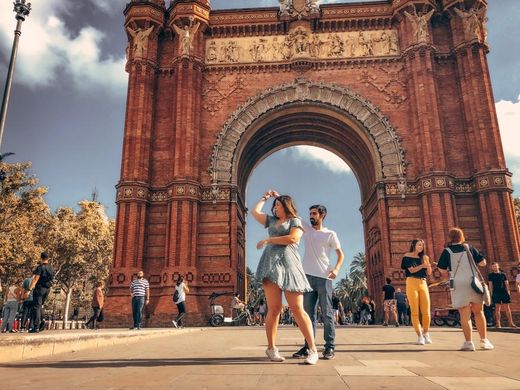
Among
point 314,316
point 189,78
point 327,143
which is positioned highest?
point 189,78

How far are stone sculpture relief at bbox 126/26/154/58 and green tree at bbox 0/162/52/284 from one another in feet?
37.5

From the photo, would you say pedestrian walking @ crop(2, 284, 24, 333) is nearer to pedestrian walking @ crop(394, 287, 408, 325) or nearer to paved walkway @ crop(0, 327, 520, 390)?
paved walkway @ crop(0, 327, 520, 390)

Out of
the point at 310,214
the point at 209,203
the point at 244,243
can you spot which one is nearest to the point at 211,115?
the point at 209,203

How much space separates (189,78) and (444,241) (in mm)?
14815

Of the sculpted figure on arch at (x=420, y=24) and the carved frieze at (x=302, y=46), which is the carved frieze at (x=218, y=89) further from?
the sculpted figure on arch at (x=420, y=24)

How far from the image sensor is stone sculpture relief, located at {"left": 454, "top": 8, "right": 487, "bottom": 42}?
21.4 meters

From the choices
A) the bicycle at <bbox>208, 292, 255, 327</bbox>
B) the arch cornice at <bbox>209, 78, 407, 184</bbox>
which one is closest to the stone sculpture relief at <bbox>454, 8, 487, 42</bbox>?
the arch cornice at <bbox>209, 78, 407, 184</bbox>

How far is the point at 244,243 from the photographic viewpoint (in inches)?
977

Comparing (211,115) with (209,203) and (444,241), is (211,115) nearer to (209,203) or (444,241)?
(209,203)

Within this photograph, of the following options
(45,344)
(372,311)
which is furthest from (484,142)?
(45,344)

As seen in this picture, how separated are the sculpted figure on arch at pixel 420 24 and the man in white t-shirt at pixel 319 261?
1908 centimetres

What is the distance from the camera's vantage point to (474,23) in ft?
70.4

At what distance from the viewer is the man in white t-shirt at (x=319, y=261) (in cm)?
568

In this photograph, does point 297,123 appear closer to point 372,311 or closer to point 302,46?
point 302,46
